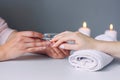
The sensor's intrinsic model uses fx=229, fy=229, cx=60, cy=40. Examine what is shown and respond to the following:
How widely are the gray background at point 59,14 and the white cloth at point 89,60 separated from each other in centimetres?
152

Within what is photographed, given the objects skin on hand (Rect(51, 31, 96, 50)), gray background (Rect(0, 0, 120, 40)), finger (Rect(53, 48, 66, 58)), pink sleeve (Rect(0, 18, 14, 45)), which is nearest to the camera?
skin on hand (Rect(51, 31, 96, 50))

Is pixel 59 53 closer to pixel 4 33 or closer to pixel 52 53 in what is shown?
pixel 52 53

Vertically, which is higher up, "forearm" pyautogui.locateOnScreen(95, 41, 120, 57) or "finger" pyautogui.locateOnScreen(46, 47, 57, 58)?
"forearm" pyautogui.locateOnScreen(95, 41, 120, 57)

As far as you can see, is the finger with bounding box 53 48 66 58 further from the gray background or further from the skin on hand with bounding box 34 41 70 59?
the gray background

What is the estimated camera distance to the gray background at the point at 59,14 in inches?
84.7

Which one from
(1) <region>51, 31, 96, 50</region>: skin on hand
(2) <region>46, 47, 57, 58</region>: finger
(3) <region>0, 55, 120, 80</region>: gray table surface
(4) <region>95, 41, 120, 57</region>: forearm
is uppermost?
(1) <region>51, 31, 96, 50</region>: skin on hand

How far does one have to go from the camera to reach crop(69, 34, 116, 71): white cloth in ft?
2.23

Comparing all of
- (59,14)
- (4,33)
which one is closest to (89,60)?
(4,33)

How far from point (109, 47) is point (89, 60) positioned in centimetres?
12

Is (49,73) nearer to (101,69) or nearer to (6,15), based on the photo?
A: (101,69)

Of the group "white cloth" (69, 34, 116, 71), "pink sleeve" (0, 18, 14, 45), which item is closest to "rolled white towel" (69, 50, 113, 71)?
"white cloth" (69, 34, 116, 71)

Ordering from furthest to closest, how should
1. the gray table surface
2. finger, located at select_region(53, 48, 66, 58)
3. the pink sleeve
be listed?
the pink sleeve → finger, located at select_region(53, 48, 66, 58) → the gray table surface

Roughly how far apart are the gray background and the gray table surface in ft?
4.52

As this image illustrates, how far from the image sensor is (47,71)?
68cm
